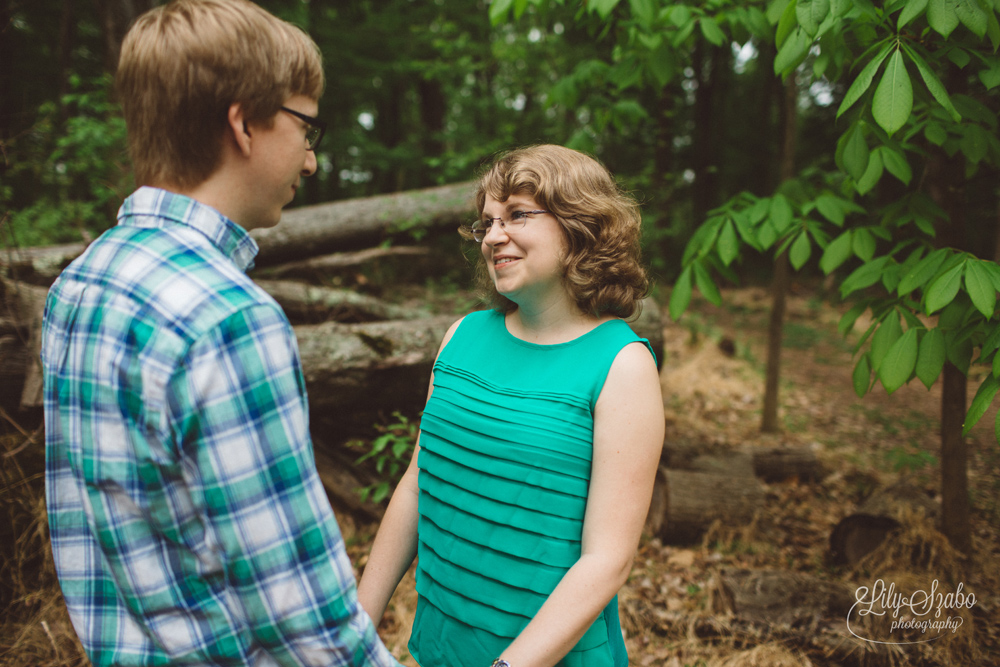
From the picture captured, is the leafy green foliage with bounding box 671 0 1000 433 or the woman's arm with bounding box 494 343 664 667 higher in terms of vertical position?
the leafy green foliage with bounding box 671 0 1000 433

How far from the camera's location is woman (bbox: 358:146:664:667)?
1.28 m

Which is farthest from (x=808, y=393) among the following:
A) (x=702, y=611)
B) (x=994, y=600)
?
(x=702, y=611)

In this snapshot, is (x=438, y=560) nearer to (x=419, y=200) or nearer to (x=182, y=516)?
(x=182, y=516)

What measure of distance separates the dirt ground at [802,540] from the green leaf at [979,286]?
5.45ft

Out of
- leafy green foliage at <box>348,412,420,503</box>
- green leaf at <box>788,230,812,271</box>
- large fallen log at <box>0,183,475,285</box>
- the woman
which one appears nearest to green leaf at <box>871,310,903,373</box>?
green leaf at <box>788,230,812,271</box>

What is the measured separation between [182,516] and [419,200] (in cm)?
552

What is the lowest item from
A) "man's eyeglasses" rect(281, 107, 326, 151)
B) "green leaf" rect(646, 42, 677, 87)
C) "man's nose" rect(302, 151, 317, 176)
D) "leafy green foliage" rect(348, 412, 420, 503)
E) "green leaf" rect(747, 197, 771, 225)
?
"leafy green foliage" rect(348, 412, 420, 503)

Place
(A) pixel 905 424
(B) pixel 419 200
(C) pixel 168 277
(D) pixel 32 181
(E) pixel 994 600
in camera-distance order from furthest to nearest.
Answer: (D) pixel 32 181
(B) pixel 419 200
(A) pixel 905 424
(E) pixel 994 600
(C) pixel 168 277

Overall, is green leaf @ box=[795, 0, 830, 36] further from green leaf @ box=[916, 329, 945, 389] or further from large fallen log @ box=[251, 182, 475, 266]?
large fallen log @ box=[251, 182, 475, 266]

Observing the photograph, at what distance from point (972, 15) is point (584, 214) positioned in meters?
1.25

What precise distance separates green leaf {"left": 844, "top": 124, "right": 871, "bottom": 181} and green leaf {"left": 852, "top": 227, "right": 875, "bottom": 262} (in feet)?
1.21

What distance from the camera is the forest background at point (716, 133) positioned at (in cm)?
191

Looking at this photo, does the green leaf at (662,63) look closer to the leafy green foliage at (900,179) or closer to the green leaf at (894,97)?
the leafy green foliage at (900,179)

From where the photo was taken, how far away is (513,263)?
1503mm
